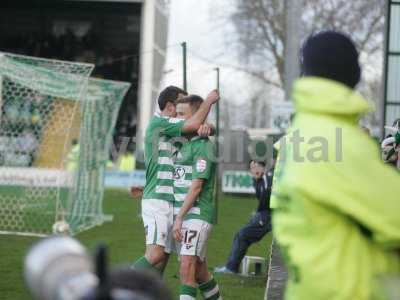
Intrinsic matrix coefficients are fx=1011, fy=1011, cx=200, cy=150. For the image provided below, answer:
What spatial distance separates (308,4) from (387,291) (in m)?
43.6

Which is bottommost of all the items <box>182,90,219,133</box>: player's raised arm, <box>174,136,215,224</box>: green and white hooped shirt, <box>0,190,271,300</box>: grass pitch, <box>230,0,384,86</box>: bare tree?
<box>0,190,271,300</box>: grass pitch

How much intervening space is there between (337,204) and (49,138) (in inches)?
657

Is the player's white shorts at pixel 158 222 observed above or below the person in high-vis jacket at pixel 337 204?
below

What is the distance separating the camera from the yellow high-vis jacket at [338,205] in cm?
316

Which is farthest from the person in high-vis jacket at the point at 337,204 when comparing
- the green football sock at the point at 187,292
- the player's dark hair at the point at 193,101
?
the player's dark hair at the point at 193,101

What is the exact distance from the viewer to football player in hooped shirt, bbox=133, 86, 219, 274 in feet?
26.9

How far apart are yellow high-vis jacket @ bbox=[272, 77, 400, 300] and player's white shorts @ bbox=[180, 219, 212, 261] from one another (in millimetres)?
4627

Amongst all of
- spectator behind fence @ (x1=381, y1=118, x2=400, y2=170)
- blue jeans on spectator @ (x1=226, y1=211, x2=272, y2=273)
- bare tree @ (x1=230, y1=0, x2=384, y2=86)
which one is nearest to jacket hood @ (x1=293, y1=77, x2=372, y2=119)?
spectator behind fence @ (x1=381, y1=118, x2=400, y2=170)

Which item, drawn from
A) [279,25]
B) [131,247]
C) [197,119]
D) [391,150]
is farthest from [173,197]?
[279,25]

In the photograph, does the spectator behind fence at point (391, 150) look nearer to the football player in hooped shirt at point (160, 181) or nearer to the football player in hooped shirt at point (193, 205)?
Answer: the football player in hooped shirt at point (193, 205)

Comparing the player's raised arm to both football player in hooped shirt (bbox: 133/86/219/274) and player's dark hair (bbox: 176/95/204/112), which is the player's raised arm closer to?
football player in hooped shirt (bbox: 133/86/219/274)

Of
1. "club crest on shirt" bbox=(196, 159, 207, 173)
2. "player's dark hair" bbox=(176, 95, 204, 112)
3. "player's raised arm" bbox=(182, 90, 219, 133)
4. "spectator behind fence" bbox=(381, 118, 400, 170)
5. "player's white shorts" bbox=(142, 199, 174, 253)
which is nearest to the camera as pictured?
"player's raised arm" bbox=(182, 90, 219, 133)

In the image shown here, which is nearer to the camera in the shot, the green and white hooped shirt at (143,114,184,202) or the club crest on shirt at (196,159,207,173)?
the club crest on shirt at (196,159,207,173)

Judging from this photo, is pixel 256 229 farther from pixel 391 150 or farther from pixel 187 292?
pixel 187 292
